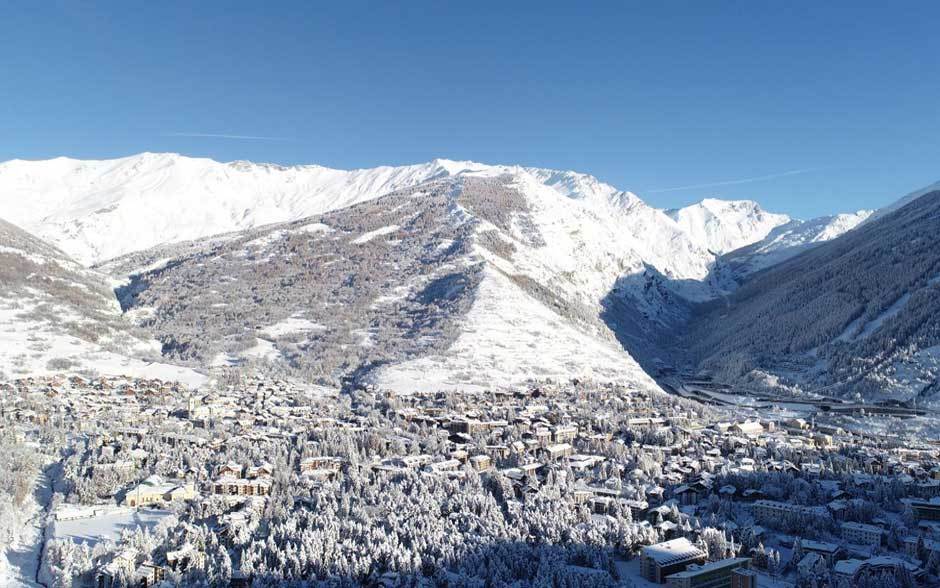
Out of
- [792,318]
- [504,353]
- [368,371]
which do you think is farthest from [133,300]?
[792,318]

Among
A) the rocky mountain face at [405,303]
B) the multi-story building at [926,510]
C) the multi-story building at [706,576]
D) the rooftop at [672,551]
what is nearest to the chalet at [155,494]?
the rooftop at [672,551]

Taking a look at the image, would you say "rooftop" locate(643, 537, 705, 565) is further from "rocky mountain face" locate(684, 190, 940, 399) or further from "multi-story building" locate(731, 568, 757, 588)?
"rocky mountain face" locate(684, 190, 940, 399)

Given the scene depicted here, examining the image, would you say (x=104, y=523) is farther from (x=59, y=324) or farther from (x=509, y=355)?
A: (x=59, y=324)

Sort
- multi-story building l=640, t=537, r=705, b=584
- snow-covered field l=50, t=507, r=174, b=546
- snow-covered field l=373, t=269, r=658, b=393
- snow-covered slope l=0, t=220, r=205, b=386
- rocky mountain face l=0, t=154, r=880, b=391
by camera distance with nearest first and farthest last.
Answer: multi-story building l=640, t=537, r=705, b=584 < snow-covered field l=50, t=507, r=174, b=546 < snow-covered slope l=0, t=220, r=205, b=386 < snow-covered field l=373, t=269, r=658, b=393 < rocky mountain face l=0, t=154, r=880, b=391

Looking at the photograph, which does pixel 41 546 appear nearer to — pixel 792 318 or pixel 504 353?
pixel 504 353

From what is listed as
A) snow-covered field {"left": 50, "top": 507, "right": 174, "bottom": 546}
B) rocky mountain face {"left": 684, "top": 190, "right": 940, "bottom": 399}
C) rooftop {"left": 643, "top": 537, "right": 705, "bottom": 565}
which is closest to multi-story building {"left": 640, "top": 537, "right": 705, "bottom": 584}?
rooftop {"left": 643, "top": 537, "right": 705, "bottom": 565}

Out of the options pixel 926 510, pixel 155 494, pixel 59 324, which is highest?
pixel 59 324

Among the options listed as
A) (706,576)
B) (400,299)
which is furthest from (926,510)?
(400,299)
